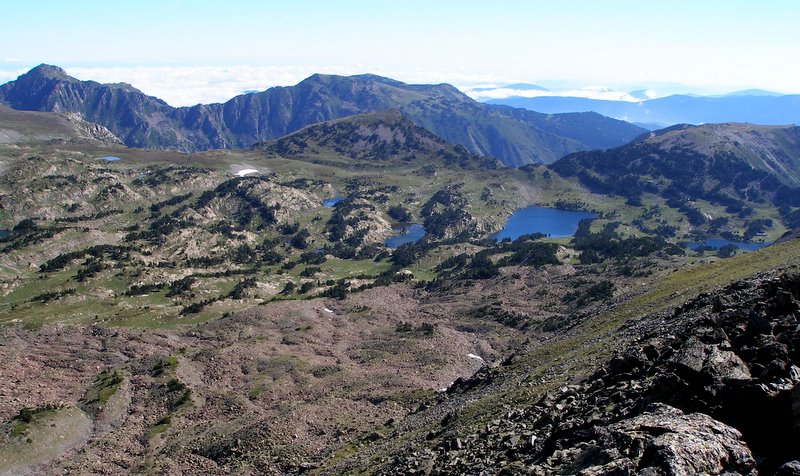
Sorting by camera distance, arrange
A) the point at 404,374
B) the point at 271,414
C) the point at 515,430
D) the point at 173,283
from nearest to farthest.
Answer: the point at 515,430
the point at 271,414
the point at 404,374
the point at 173,283

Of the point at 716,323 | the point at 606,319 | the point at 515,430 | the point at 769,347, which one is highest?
the point at 769,347

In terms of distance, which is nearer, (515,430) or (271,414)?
(515,430)

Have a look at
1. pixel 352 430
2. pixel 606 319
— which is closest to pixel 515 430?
pixel 352 430

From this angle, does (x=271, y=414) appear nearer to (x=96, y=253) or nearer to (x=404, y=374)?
(x=404, y=374)

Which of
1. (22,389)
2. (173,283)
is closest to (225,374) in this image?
(22,389)

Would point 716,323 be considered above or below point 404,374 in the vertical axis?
above

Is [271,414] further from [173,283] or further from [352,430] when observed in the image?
[173,283]

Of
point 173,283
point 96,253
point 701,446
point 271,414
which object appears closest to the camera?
point 701,446
